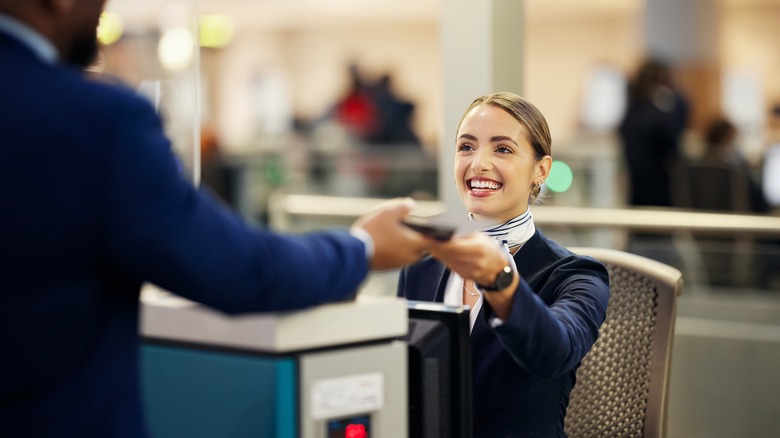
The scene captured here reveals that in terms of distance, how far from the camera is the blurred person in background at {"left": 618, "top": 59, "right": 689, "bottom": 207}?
6941 millimetres

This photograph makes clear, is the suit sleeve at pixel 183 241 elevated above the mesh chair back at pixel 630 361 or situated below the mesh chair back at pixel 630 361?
above

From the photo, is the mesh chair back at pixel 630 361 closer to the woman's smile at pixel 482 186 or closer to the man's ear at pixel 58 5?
the woman's smile at pixel 482 186

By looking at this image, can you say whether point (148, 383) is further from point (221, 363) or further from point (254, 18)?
point (254, 18)

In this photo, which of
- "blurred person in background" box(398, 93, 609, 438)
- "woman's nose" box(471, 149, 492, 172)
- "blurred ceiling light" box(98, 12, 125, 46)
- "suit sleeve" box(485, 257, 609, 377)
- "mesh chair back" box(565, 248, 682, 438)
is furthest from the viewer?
"mesh chair back" box(565, 248, 682, 438)

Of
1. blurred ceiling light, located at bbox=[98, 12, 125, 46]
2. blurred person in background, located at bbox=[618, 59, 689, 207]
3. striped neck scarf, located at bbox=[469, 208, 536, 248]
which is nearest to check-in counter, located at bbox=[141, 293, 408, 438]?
blurred ceiling light, located at bbox=[98, 12, 125, 46]

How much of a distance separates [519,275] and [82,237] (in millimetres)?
790

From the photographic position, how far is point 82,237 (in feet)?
3.64

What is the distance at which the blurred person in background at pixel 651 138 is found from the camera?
6.94m

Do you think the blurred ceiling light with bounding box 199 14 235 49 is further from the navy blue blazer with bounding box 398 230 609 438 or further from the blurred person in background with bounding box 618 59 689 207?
the navy blue blazer with bounding box 398 230 609 438

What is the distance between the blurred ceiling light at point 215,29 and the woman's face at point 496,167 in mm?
16196

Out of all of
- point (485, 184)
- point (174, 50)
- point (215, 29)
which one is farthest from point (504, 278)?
point (215, 29)

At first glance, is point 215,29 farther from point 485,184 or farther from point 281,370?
point 281,370

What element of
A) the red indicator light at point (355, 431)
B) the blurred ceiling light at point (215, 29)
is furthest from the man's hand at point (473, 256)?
the blurred ceiling light at point (215, 29)

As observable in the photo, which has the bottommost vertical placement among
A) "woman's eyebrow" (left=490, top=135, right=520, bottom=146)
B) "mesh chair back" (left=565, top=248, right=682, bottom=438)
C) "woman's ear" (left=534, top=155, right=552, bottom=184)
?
"mesh chair back" (left=565, top=248, right=682, bottom=438)
